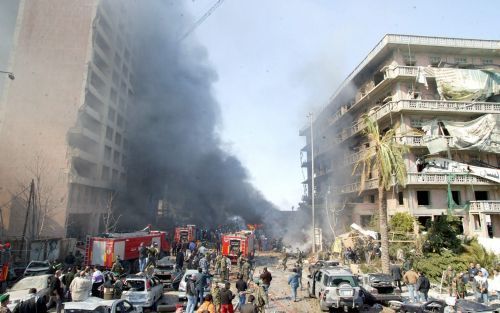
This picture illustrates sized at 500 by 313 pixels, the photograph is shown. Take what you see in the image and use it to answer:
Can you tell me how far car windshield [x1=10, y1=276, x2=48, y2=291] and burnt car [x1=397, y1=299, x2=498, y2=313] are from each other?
13770 millimetres

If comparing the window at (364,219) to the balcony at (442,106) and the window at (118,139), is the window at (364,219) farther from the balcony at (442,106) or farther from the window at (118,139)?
the window at (118,139)

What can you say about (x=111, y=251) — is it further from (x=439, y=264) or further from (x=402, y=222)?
(x=402, y=222)

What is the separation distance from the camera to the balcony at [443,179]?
27.2 m

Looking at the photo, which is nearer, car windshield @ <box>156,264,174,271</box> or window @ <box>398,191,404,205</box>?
car windshield @ <box>156,264,174,271</box>

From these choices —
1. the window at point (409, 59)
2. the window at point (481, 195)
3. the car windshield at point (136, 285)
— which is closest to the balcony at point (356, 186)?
the window at point (481, 195)

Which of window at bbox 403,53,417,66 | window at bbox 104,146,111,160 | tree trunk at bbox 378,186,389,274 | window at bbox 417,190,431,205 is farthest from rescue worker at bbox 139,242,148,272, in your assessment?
window at bbox 403,53,417,66

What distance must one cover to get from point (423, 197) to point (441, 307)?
19.8 m

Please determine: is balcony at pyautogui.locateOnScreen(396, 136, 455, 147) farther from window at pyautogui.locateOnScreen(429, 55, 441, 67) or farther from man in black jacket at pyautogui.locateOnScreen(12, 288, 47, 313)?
man in black jacket at pyautogui.locateOnScreen(12, 288, 47, 313)

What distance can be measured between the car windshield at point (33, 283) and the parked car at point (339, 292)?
11088mm

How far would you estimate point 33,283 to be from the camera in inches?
513

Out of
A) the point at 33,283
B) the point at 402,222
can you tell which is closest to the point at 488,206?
the point at 402,222

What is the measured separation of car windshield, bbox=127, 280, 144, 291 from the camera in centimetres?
1266

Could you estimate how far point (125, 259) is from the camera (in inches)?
798

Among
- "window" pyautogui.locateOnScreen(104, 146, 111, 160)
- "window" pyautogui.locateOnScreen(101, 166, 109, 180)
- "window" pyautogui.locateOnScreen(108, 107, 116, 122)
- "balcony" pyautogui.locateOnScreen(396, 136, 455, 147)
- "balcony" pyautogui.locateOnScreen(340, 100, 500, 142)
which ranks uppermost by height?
"window" pyautogui.locateOnScreen(108, 107, 116, 122)
